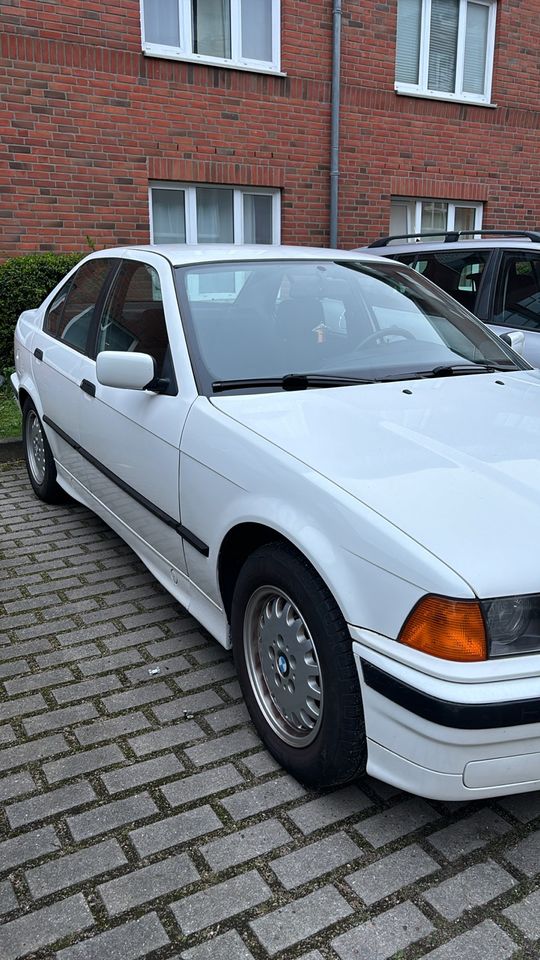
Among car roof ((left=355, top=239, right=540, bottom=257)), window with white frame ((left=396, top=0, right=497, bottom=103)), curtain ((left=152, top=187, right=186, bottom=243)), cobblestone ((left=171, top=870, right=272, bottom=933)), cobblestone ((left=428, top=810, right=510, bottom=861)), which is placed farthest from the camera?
window with white frame ((left=396, top=0, right=497, bottom=103))

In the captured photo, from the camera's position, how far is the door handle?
151 inches

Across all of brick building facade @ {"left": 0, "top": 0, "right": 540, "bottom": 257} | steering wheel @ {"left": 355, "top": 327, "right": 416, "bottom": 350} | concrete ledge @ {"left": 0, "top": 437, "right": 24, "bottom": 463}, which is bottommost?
concrete ledge @ {"left": 0, "top": 437, "right": 24, "bottom": 463}

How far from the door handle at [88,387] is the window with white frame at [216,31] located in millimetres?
6249

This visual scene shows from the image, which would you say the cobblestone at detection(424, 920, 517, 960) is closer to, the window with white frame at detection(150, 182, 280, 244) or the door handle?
the door handle

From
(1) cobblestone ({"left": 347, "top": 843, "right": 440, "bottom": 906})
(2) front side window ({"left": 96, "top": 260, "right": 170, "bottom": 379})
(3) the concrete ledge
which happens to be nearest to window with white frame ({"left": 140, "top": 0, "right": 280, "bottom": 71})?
(3) the concrete ledge

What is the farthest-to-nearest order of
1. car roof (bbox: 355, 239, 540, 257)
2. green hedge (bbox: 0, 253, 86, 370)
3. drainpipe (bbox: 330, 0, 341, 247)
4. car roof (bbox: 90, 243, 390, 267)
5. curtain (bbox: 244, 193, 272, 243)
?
curtain (bbox: 244, 193, 272, 243)
drainpipe (bbox: 330, 0, 341, 247)
green hedge (bbox: 0, 253, 86, 370)
car roof (bbox: 355, 239, 540, 257)
car roof (bbox: 90, 243, 390, 267)

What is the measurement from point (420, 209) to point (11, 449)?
24.2 ft

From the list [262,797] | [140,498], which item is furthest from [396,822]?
[140,498]

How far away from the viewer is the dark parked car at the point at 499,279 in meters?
5.43

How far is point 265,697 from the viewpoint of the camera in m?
2.65

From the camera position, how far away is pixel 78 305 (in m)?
4.43

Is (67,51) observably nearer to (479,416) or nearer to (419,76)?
(419,76)

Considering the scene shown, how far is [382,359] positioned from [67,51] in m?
6.80

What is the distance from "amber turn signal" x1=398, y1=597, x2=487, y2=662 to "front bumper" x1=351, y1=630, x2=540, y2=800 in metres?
0.07
